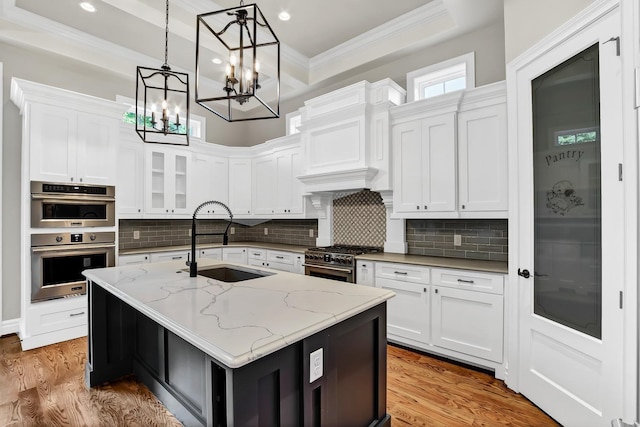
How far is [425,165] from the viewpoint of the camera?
129 inches

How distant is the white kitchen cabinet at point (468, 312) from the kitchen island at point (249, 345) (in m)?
1.32

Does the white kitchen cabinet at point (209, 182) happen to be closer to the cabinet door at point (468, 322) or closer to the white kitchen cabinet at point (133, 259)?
the white kitchen cabinet at point (133, 259)

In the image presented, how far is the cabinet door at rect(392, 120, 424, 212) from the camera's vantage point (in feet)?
10.9

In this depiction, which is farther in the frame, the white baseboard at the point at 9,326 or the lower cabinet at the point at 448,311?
the white baseboard at the point at 9,326

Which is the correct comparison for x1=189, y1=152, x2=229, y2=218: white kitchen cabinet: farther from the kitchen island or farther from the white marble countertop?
the white marble countertop

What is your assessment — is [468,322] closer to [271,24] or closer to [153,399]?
[153,399]

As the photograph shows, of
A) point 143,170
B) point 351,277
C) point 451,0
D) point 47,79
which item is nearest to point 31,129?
point 47,79

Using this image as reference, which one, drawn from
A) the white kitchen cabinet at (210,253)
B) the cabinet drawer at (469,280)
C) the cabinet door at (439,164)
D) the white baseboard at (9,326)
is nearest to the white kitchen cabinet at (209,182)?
the white kitchen cabinet at (210,253)

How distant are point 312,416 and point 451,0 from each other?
3.42 meters

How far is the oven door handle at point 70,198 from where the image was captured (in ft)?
10.6

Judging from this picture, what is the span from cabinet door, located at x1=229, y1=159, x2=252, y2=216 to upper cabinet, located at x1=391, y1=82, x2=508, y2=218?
2714 mm

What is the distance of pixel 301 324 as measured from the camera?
1.25 m

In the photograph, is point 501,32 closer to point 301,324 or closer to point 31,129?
point 301,324

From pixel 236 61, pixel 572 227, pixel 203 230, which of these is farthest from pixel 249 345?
pixel 203 230
